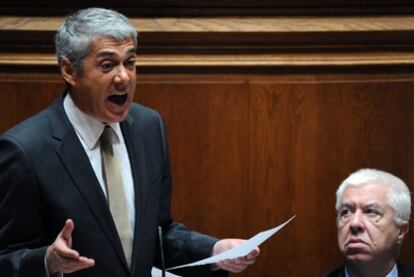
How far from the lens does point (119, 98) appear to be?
4.64 ft

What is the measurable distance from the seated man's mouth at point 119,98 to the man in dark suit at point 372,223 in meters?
0.52

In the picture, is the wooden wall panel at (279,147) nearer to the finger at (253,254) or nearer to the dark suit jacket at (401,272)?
the dark suit jacket at (401,272)

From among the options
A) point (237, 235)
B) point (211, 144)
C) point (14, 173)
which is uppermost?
point (14, 173)

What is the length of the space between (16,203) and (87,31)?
0.88 ft

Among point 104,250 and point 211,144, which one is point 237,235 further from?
point 104,250

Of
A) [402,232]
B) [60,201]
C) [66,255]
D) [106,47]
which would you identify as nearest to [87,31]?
[106,47]

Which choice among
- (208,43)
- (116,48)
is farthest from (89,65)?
(208,43)

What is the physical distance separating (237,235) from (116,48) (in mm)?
636

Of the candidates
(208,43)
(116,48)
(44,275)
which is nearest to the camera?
(44,275)

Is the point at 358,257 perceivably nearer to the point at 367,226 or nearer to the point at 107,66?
the point at 367,226

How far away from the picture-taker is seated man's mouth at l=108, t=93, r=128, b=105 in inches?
55.6

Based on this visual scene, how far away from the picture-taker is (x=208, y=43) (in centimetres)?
191

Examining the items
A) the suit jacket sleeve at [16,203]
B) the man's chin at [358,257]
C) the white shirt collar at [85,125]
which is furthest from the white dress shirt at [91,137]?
the man's chin at [358,257]

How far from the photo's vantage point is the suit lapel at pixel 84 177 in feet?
4.55
